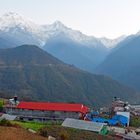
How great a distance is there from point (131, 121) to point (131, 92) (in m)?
126

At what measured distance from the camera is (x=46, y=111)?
65.8 meters

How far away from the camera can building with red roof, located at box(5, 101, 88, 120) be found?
2527 inches

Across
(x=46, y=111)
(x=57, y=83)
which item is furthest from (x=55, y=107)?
(x=57, y=83)

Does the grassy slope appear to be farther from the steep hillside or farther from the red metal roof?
the steep hillside

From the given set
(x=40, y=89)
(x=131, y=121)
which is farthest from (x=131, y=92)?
(x=131, y=121)

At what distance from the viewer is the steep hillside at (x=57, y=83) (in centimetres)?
16688

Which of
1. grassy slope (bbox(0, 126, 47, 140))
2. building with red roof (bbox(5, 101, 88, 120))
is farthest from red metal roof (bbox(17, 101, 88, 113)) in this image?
grassy slope (bbox(0, 126, 47, 140))

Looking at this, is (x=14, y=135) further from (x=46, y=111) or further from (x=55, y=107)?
(x=55, y=107)

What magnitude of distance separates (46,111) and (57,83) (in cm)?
11126

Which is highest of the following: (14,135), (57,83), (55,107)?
(57,83)

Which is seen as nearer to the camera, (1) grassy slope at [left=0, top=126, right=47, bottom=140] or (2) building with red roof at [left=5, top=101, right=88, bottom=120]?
(1) grassy slope at [left=0, top=126, right=47, bottom=140]

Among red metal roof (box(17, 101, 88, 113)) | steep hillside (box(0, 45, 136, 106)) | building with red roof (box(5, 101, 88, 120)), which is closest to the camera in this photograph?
building with red roof (box(5, 101, 88, 120))

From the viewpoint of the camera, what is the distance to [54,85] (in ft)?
574

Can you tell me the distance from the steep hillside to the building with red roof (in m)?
88.5
